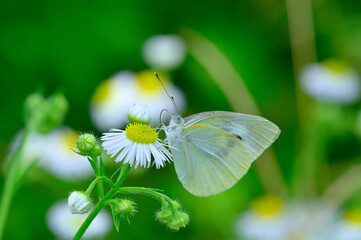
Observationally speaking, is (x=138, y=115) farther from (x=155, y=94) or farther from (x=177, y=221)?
(x=155, y=94)

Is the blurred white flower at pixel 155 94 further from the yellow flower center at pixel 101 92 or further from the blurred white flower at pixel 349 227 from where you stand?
the blurred white flower at pixel 349 227

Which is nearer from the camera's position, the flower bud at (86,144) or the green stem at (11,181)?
the flower bud at (86,144)

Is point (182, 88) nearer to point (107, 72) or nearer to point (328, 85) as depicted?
point (107, 72)

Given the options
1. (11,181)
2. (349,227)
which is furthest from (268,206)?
(11,181)

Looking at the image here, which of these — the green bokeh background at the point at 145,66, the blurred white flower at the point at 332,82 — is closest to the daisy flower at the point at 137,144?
the green bokeh background at the point at 145,66

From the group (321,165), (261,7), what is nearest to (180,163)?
(321,165)

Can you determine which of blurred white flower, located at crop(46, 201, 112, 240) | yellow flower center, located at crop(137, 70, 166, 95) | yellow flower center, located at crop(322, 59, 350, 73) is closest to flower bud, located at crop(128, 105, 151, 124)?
blurred white flower, located at crop(46, 201, 112, 240)
